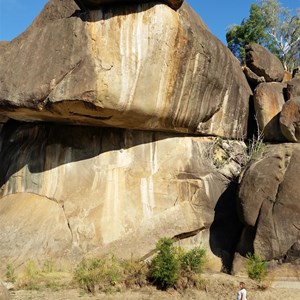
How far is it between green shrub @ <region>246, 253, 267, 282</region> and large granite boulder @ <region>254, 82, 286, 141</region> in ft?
7.71

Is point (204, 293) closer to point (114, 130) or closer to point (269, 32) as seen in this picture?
point (114, 130)

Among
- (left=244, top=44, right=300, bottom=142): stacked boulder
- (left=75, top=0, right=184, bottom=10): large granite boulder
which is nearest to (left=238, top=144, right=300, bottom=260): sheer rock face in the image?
(left=244, top=44, right=300, bottom=142): stacked boulder

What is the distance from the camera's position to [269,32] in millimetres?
21812

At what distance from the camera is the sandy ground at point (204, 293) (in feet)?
19.0

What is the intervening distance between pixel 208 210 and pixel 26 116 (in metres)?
3.33

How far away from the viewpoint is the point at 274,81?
8.91 metres

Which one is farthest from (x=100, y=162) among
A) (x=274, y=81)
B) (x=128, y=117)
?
(x=274, y=81)

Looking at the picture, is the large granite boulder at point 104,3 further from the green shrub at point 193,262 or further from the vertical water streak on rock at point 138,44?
the green shrub at point 193,262

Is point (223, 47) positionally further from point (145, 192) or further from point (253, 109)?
point (145, 192)

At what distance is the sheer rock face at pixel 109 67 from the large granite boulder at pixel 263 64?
206 cm

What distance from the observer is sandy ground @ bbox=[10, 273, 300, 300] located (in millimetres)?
5781

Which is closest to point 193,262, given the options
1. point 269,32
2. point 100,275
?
point 100,275

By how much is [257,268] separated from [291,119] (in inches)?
98.0

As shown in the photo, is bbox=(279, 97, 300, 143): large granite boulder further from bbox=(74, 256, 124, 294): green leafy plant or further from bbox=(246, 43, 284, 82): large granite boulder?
bbox=(74, 256, 124, 294): green leafy plant
